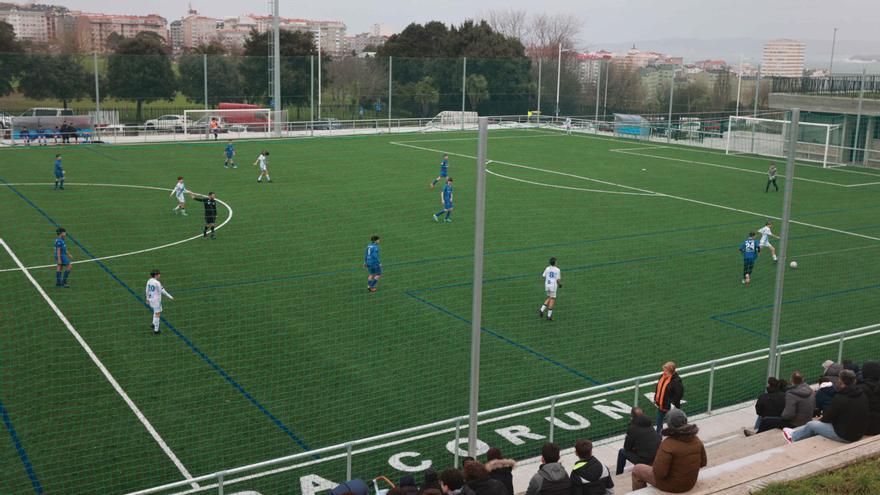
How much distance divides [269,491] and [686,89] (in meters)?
63.7

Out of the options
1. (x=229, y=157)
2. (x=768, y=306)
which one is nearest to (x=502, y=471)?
(x=768, y=306)

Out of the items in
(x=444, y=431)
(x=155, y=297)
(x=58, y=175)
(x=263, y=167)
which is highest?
(x=263, y=167)

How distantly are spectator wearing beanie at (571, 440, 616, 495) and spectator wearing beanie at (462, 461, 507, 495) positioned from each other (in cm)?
93

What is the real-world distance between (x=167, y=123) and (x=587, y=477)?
50894mm

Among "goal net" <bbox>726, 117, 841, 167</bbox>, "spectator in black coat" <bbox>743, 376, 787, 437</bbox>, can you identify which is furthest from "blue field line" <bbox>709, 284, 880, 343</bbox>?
"goal net" <bbox>726, 117, 841, 167</bbox>

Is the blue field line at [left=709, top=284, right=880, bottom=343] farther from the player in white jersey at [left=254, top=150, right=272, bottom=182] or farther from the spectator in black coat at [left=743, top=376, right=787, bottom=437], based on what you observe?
the player in white jersey at [left=254, top=150, right=272, bottom=182]

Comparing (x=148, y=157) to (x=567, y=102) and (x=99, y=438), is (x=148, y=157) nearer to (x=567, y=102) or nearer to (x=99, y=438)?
(x=99, y=438)

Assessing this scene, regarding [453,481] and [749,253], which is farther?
[749,253]

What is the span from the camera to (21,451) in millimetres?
11461

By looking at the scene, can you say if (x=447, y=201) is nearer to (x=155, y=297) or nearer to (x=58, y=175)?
(x=155, y=297)

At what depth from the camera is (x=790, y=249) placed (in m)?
25.1

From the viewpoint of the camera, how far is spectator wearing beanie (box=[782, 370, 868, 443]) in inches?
373

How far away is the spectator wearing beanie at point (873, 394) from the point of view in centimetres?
975

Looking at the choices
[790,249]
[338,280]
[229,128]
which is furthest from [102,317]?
[229,128]
